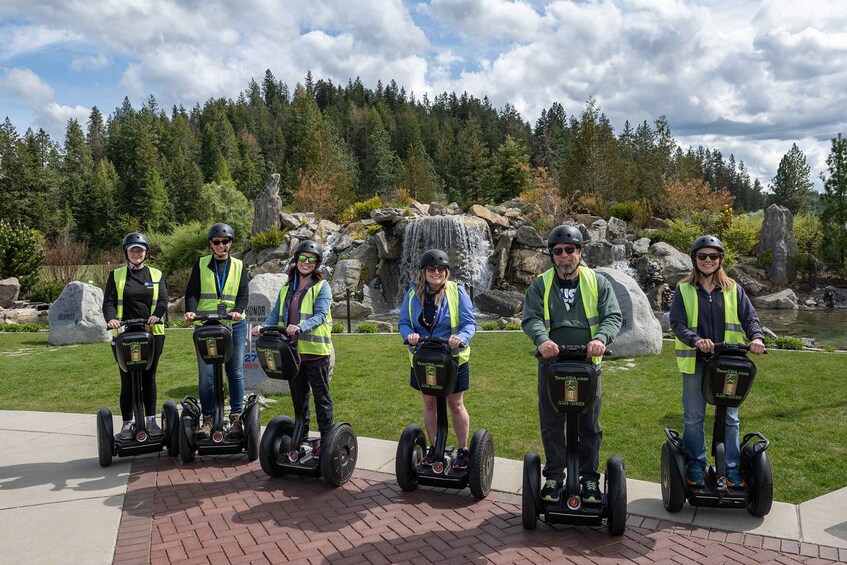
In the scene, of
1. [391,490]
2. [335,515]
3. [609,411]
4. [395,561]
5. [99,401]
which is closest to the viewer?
[395,561]

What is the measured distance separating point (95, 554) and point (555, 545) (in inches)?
122

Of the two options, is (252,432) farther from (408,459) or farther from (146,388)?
(408,459)

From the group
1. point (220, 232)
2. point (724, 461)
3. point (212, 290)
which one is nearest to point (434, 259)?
point (220, 232)

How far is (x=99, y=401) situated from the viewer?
830 cm

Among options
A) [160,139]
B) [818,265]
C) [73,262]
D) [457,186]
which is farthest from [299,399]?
[160,139]

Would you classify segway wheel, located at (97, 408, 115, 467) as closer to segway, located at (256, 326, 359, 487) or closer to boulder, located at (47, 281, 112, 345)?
segway, located at (256, 326, 359, 487)

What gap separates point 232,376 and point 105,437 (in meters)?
1.24

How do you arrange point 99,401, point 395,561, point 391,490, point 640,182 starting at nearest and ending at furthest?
point 395,561, point 391,490, point 99,401, point 640,182

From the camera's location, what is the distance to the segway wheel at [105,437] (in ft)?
18.3

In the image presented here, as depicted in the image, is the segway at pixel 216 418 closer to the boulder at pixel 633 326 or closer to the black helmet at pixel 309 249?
the black helmet at pixel 309 249

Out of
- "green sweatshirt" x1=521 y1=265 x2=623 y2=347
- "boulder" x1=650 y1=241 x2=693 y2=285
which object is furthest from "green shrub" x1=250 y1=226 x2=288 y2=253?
"green sweatshirt" x1=521 y1=265 x2=623 y2=347

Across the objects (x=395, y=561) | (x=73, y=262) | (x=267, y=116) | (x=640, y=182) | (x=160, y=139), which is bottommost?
(x=395, y=561)

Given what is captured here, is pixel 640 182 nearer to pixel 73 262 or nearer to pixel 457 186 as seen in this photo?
pixel 457 186

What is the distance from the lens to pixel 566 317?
4.27 m
